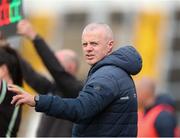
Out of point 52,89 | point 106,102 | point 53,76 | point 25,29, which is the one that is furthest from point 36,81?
point 106,102

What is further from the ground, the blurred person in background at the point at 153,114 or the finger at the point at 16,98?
the finger at the point at 16,98

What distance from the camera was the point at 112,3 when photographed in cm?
1998

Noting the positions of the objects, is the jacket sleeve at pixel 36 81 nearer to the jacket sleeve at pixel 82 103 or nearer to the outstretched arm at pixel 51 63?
the outstretched arm at pixel 51 63

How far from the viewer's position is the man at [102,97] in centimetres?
590

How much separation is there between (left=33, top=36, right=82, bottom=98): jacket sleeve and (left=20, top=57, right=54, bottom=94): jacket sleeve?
240mm

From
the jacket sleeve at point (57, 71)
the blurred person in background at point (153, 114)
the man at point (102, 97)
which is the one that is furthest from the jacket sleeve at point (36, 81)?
the man at point (102, 97)

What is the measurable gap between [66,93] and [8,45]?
956mm

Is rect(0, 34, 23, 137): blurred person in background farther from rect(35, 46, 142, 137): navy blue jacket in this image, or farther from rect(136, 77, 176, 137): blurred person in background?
rect(136, 77, 176, 137): blurred person in background

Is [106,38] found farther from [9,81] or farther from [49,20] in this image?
[49,20]

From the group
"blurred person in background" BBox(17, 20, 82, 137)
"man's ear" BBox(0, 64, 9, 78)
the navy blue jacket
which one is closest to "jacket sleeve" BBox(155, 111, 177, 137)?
"blurred person in background" BBox(17, 20, 82, 137)

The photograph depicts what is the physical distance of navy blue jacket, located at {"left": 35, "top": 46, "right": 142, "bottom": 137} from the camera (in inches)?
232

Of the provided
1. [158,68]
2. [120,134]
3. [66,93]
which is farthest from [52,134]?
[158,68]

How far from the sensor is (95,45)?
621 cm

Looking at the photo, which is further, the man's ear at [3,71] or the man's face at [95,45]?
the man's ear at [3,71]
